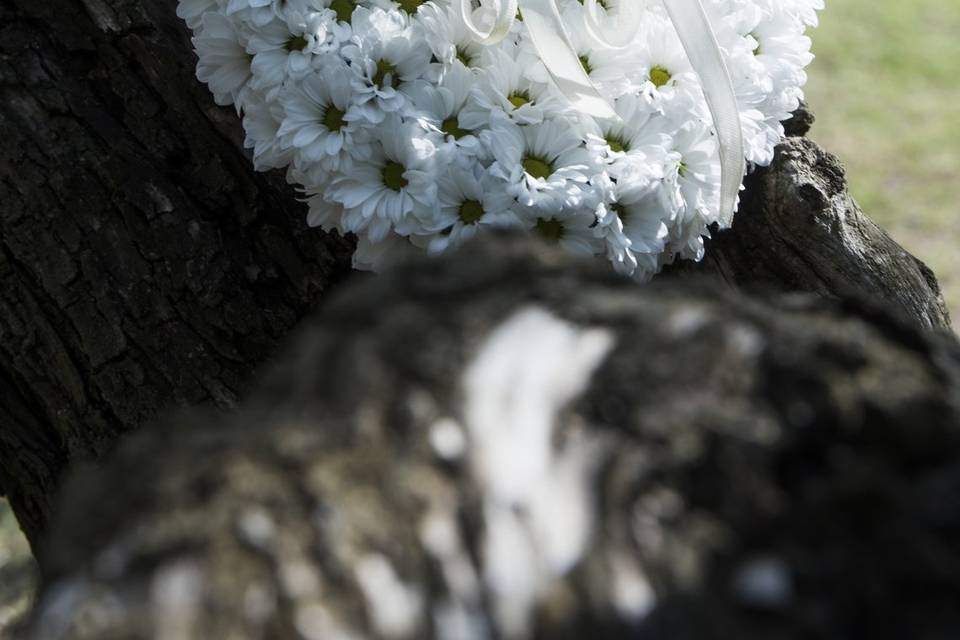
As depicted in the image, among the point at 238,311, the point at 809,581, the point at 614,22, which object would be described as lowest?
the point at 238,311

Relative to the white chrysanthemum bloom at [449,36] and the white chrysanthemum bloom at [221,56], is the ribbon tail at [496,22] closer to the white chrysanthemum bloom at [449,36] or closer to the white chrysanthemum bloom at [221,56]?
the white chrysanthemum bloom at [449,36]

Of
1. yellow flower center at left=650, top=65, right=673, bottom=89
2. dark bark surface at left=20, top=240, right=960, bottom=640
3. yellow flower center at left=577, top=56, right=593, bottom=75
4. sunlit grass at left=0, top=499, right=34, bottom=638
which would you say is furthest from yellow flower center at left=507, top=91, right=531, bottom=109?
sunlit grass at left=0, top=499, right=34, bottom=638

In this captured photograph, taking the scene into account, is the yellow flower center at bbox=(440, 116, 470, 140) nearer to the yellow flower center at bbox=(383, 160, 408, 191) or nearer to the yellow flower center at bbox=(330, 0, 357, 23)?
the yellow flower center at bbox=(383, 160, 408, 191)

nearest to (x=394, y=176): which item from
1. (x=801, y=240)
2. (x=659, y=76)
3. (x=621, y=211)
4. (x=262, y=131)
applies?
(x=262, y=131)

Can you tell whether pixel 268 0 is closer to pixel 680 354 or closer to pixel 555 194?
pixel 555 194

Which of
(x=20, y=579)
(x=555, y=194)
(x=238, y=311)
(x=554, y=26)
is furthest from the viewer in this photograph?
(x=20, y=579)

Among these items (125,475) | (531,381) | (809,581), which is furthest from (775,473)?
(125,475)
